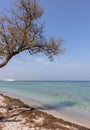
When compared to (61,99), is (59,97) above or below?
above

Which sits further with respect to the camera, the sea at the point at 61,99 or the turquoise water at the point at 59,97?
the turquoise water at the point at 59,97

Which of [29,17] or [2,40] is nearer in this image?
[29,17]

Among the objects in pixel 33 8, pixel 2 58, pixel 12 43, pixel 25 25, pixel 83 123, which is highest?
pixel 33 8

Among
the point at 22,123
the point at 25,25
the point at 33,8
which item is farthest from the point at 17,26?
the point at 22,123

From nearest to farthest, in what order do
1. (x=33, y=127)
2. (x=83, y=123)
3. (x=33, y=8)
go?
(x=33, y=127) < (x=83, y=123) < (x=33, y=8)

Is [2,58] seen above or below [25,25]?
below

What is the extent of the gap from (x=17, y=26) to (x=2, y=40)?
1.62m

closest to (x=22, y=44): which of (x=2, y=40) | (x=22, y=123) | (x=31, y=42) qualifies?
(x=31, y=42)

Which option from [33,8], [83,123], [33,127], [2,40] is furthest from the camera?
[2,40]

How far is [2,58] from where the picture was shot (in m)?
16.8

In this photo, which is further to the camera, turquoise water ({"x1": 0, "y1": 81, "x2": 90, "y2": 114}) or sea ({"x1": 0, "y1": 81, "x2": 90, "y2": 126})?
turquoise water ({"x1": 0, "y1": 81, "x2": 90, "y2": 114})

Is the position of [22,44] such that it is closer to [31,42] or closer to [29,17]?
[31,42]

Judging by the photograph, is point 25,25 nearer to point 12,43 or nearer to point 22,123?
point 12,43

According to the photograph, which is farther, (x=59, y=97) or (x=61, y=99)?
(x=59, y=97)
